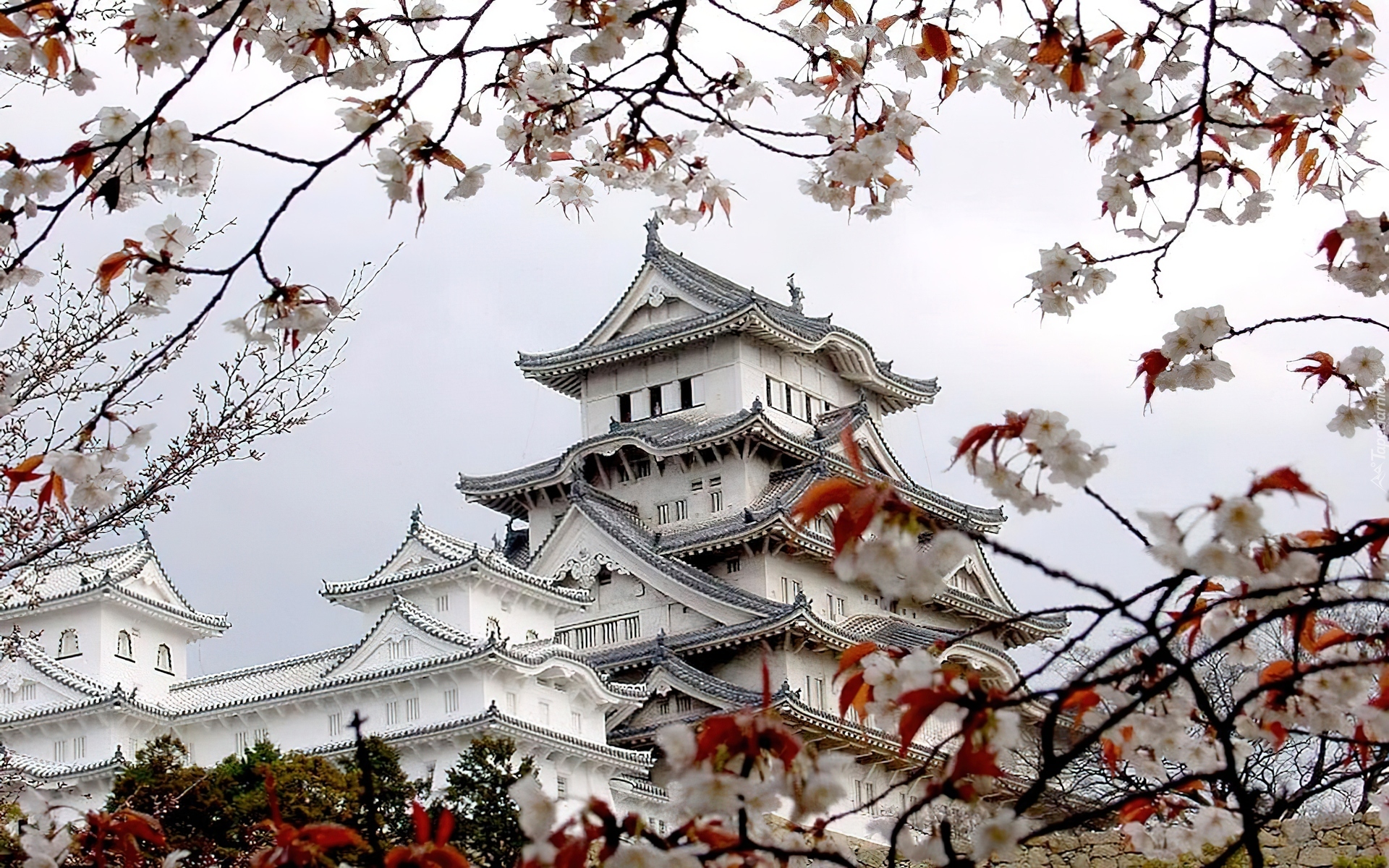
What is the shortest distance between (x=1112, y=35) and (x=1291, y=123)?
0.70 metres

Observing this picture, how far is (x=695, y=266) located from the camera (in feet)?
127

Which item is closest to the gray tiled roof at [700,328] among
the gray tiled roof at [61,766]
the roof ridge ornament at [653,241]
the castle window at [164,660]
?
the roof ridge ornament at [653,241]

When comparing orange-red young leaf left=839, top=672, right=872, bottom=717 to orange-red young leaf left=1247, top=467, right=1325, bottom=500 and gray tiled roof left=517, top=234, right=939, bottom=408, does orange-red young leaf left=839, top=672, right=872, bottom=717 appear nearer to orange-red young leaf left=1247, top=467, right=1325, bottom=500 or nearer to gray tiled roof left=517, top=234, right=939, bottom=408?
orange-red young leaf left=1247, top=467, right=1325, bottom=500

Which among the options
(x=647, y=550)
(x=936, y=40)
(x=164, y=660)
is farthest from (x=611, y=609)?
(x=936, y=40)

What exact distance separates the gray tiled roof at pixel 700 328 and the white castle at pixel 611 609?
7 cm

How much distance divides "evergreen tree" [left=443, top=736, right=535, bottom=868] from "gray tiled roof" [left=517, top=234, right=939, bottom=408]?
14.0 metres

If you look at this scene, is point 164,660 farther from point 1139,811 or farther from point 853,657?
point 853,657

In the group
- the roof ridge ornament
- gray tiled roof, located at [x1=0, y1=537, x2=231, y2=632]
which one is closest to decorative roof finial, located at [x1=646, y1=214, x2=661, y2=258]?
the roof ridge ornament

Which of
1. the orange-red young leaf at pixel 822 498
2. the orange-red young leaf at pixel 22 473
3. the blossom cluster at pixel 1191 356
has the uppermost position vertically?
the blossom cluster at pixel 1191 356

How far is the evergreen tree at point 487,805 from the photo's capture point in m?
19.7

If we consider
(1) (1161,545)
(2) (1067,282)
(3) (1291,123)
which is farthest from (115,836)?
(3) (1291,123)

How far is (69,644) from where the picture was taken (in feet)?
110

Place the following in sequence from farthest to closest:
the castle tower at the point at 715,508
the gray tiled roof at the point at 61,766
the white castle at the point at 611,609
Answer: the castle tower at the point at 715,508 < the white castle at the point at 611,609 < the gray tiled roof at the point at 61,766

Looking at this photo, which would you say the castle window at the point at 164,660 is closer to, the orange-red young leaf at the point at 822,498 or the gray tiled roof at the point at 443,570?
the gray tiled roof at the point at 443,570
